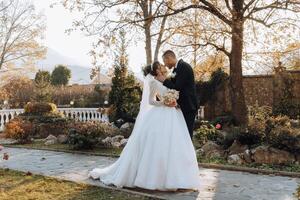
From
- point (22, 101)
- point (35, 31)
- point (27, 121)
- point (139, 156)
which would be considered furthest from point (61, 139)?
point (35, 31)

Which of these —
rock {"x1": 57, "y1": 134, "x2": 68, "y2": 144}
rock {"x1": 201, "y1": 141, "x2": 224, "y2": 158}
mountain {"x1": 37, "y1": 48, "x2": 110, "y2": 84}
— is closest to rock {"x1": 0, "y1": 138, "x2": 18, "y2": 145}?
rock {"x1": 57, "y1": 134, "x2": 68, "y2": 144}

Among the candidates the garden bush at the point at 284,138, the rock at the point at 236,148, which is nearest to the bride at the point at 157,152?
the garden bush at the point at 284,138

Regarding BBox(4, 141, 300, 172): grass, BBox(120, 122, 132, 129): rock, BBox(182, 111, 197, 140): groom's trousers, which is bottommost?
BBox(4, 141, 300, 172): grass

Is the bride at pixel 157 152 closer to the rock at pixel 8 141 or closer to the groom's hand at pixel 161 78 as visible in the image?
the groom's hand at pixel 161 78

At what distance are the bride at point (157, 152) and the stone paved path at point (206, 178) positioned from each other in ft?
0.73

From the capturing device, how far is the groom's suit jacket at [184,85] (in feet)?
24.6

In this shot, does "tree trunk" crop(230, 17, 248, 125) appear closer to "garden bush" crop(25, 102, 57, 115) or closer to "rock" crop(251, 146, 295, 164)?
"rock" crop(251, 146, 295, 164)

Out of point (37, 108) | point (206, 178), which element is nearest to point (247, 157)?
point (206, 178)

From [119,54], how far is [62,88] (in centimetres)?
1616

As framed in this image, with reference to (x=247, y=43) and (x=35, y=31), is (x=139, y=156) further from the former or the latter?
(x=35, y=31)

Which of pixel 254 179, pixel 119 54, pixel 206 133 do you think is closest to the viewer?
pixel 254 179

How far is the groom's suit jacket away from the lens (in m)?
7.49

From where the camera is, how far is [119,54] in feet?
59.4

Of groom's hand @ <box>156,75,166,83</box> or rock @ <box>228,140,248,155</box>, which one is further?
rock @ <box>228,140,248,155</box>
